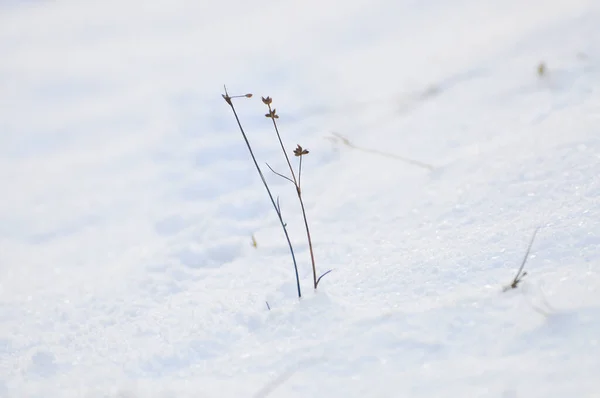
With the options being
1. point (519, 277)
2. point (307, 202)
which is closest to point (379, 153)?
point (307, 202)

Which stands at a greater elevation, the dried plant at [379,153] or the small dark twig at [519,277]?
the dried plant at [379,153]

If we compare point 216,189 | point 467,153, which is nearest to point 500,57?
point 467,153

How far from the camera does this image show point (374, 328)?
Result: 1.14m

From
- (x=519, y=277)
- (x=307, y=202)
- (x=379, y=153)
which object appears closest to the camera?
(x=519, y=277)

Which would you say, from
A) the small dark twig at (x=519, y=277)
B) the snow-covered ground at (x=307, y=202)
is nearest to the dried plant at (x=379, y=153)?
the snow-covered ground at (x=307, y=202)

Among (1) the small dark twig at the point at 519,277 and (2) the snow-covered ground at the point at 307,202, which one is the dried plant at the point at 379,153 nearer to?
(2) the snow-covered ground at the point at 307,202

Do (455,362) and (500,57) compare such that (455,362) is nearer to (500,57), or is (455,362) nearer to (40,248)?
(40,248)

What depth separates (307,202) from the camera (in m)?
1.67

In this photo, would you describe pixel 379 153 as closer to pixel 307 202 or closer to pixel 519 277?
pixel 307 202

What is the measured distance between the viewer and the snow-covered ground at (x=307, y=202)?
3.61ft

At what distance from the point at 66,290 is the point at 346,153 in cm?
96

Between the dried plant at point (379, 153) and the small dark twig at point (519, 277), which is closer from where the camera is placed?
the small dark twig at point (519, 277)

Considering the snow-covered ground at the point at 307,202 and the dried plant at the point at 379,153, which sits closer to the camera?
the snow-covered ground at the point at 307,202

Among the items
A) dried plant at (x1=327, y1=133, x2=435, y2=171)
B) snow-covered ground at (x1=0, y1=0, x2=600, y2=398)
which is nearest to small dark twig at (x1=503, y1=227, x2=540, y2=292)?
snow-covered ground at (x1=0, y1=0, x2=600, y2=398)
